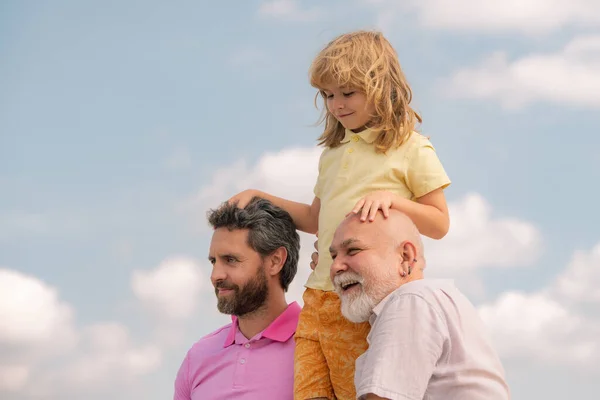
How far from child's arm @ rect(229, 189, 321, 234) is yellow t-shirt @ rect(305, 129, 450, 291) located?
0.53m

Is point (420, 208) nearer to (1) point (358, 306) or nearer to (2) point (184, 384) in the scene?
(1) point (358, 306)

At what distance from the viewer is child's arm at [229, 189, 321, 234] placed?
18.9 ft

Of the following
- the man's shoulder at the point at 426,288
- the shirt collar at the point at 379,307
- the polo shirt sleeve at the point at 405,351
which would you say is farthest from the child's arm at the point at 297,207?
the polo shirt sleeve at the point at 405,351

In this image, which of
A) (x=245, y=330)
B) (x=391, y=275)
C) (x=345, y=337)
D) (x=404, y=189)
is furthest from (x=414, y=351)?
(x=245, y=330)

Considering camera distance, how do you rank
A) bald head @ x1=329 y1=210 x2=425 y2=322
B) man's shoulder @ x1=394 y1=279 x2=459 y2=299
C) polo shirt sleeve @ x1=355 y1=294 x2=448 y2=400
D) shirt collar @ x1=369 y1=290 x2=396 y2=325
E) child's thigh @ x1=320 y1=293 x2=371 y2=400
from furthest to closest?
child's thigh @ x1=320 y1=293 x2=371 y2=400 < bald head @ x1=329 y1=210 x2=425 y2=322 < shirt collar @ x1=369 y1=290 x2=396 y2=325 < man's shoulder @ x1=394 y1=279 x2=459 y2=299 < polo shirt sleeve @ x1=355 y1=294 x2=448 y2=400

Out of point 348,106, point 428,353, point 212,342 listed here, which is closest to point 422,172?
point 348,106

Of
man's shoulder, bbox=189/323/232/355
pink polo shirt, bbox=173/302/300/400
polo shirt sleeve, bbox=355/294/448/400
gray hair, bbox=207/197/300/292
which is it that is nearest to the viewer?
polo shirt sleeve, bbox=355/294/448/400

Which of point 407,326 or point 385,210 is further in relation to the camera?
point 385,210

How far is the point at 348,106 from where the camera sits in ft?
16.5

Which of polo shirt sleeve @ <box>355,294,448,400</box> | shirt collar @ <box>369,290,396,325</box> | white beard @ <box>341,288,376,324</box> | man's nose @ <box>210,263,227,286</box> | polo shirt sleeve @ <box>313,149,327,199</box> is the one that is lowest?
polo shirt sleeve @ <box>355,294,448,400</box>

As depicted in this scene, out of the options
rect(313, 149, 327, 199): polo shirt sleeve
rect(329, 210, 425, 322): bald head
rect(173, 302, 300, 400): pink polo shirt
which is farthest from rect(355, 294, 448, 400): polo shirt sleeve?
rect(173, 302, 300, 400): pink polo shirt

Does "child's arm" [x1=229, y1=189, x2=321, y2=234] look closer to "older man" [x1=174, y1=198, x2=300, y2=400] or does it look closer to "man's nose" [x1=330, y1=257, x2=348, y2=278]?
"older man" [x1=174, y1=198, x2=300, y2=400]

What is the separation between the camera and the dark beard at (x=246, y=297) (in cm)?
611

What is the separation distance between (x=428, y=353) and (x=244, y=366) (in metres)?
2.57
